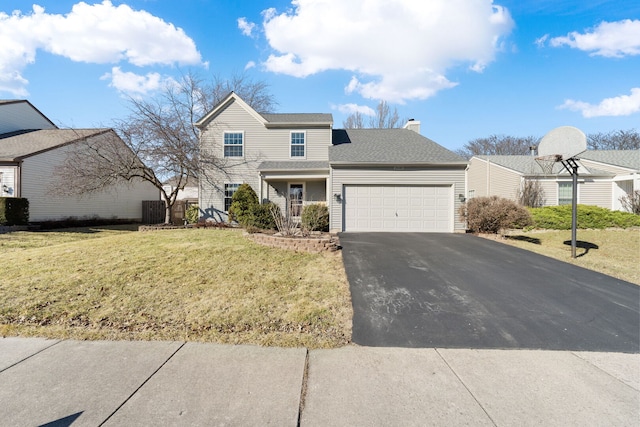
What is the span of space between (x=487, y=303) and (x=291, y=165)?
1132 cm

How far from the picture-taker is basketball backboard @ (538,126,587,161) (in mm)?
8445

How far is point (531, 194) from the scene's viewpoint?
16.9 m

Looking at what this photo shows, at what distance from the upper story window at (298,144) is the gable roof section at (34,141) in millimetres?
9212

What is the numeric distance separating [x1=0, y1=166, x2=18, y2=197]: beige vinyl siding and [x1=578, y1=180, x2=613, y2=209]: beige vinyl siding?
30.4 metres

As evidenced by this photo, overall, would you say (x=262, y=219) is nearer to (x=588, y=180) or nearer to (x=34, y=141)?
(x=34, y=141)

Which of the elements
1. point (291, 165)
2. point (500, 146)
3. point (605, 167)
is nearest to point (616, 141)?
point (500, 146)

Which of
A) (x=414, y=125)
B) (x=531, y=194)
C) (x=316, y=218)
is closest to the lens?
(x=316, y=218)

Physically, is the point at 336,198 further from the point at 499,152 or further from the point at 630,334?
the point at 499,152

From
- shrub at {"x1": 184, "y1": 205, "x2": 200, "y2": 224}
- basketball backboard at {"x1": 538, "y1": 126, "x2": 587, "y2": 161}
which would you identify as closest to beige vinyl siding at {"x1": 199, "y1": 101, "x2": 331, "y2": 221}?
shrub at {"x1": 184, "y1": 205, "x2": 200, "y2": 224}

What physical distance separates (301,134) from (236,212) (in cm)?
539

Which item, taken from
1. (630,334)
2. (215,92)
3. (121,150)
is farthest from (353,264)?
(215,92)

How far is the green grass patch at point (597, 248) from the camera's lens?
7062 millimetres

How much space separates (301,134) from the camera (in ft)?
50.4

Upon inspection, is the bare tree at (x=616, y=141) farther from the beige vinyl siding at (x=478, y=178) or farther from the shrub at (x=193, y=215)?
the shrub at (x=193, y=215)
